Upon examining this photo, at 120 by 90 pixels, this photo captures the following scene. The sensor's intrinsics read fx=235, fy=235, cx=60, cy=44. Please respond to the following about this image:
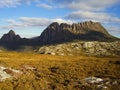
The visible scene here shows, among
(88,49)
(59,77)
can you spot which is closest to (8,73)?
(59,77)

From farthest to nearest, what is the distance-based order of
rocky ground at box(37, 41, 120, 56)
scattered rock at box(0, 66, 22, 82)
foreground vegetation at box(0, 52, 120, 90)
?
rocky ground at box(37, 41, 120, 56)
scattered rock at box(0, 66, 22, 82)
foreground vegetation at box(0, 52, 120, 90)

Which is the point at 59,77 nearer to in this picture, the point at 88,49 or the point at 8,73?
the point at 8,73

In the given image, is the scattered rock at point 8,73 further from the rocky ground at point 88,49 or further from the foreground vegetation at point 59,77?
the rocky ground at point 88,49

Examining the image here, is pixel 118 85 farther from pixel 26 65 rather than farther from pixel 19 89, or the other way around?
pixel 26 65

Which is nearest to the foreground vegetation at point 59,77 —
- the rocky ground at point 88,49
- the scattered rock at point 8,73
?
the scattered rock at point 8,73

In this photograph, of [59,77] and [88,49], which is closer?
[59,77]

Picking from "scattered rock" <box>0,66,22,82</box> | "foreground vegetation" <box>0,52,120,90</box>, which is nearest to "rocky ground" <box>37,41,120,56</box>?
"foreground vegetation" <box>0,52,120,90</box>

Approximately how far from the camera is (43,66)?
40.4 metres

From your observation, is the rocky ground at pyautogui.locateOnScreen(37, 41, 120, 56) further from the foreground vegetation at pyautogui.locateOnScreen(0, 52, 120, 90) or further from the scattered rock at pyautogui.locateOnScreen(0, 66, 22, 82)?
the scattered rock at pyautogui.locateOnScreen(0, 66, 22, 82)

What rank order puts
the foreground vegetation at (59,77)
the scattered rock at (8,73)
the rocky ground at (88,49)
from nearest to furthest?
the foreground vegetation at (59,77), the scattered rock at (8,73), the rocky ground at (88,49)

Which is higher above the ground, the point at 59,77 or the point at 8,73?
the point at 8,73

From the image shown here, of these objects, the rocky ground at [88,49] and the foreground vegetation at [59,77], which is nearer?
the foreground vegetation at [59,77]

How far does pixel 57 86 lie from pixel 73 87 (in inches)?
75.2

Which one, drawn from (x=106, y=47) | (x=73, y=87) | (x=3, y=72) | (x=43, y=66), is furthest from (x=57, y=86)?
(x=106, y=47)
